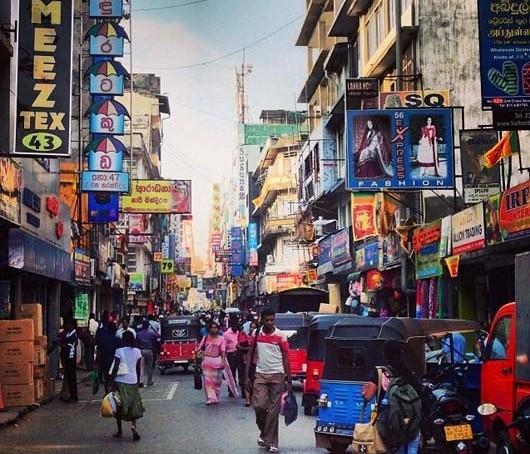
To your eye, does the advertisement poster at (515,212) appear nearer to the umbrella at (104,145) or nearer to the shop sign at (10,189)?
the shop sign at (10,189)

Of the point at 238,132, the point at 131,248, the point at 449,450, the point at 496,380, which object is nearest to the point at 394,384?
the point at 449,450

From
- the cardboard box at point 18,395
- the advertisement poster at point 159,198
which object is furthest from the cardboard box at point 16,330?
the advertisement poster at point 159,198

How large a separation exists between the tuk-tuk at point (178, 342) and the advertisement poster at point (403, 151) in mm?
10100

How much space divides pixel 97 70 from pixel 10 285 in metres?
9.35

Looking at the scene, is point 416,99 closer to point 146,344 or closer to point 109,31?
point 109,31

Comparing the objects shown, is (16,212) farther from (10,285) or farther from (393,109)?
(393,109)

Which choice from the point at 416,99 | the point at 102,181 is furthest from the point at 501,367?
the point at 102,181

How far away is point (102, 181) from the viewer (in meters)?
29.8

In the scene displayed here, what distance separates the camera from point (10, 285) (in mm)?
22344

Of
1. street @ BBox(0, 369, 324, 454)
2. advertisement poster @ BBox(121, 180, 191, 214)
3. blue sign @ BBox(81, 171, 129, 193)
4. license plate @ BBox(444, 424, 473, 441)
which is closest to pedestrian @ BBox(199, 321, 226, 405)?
street @ BBox(0, 369, 324, 454)

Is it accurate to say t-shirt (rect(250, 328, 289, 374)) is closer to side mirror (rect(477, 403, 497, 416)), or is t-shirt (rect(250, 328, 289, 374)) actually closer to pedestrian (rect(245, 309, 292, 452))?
pedestrian (rect(245, 309, 292, 452))

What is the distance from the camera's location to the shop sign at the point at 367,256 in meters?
31.9

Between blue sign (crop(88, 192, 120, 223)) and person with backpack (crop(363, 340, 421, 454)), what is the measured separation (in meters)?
28.5

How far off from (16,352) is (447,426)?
11.3 m
